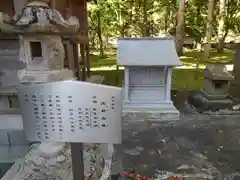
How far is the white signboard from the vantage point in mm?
1828

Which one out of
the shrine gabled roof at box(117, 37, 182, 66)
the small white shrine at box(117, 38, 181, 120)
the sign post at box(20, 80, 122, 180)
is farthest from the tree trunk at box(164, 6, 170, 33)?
the sign post at box(20, 80, 122, 180)

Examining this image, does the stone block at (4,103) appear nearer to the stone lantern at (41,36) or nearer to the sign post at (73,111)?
the stone lantern at (41,36)

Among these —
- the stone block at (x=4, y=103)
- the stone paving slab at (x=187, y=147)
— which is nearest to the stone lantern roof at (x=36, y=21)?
the stone block at (x=4, y=103)

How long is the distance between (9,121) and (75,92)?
3135 millimetres

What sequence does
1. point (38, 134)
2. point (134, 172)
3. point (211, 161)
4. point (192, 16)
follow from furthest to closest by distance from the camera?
point (192, 16) < point (211, 161) < point (134, 172) < point (38, 134)

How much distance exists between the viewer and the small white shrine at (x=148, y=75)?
7.10 meters

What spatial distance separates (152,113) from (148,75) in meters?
1.28

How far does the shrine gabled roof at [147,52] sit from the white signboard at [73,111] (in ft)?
16.9

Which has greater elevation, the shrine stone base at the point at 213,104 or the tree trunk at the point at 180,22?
the tree trunk at the point at 180,22

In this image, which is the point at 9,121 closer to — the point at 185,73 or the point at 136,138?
the point at 136,138

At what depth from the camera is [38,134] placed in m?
1.95

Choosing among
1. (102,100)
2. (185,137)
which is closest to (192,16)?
(185,137)

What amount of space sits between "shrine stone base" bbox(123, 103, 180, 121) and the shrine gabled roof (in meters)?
1.43

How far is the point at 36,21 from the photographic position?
2.96 metres
